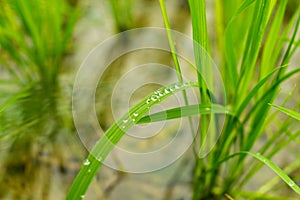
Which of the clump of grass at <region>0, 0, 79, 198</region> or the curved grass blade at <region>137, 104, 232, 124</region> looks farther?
the clump of grass at <region>0, 0, 79, 198</region>

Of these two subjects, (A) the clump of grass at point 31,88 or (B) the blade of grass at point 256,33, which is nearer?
(B) the blade of grass at point 256,33

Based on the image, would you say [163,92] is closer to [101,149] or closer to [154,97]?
[154,97]

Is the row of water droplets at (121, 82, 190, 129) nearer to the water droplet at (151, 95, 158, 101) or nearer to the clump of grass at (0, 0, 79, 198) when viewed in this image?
the water droplet at (151, 95, 158, 101)

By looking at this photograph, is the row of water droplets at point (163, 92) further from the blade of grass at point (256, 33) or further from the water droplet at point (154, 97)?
the blade of grass at point (256, 33)

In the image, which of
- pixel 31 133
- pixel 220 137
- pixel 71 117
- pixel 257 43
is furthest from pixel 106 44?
pixel 257 43

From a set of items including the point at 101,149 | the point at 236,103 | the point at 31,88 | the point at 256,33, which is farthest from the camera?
the point at 31,88

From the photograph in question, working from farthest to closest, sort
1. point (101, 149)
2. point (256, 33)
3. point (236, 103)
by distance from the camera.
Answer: point (236, 103) < point (256, 33) < point (101, 149)

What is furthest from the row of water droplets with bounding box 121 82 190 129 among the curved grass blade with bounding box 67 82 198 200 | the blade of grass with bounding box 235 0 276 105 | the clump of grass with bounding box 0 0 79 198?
the clump of grass with bounding box 0 0 79 198

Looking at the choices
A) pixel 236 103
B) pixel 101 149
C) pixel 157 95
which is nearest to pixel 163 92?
pixel 157 95

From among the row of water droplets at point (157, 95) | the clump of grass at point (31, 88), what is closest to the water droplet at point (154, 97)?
the row of water droplets at point (157, 95)

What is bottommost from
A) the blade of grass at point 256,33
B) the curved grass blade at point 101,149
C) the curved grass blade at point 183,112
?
the curved grass blade at point 101,149

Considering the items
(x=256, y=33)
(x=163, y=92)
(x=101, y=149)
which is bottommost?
(x=101, y=149)

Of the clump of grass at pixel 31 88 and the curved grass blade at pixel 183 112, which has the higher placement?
the clump of grass at pixel 31 88
